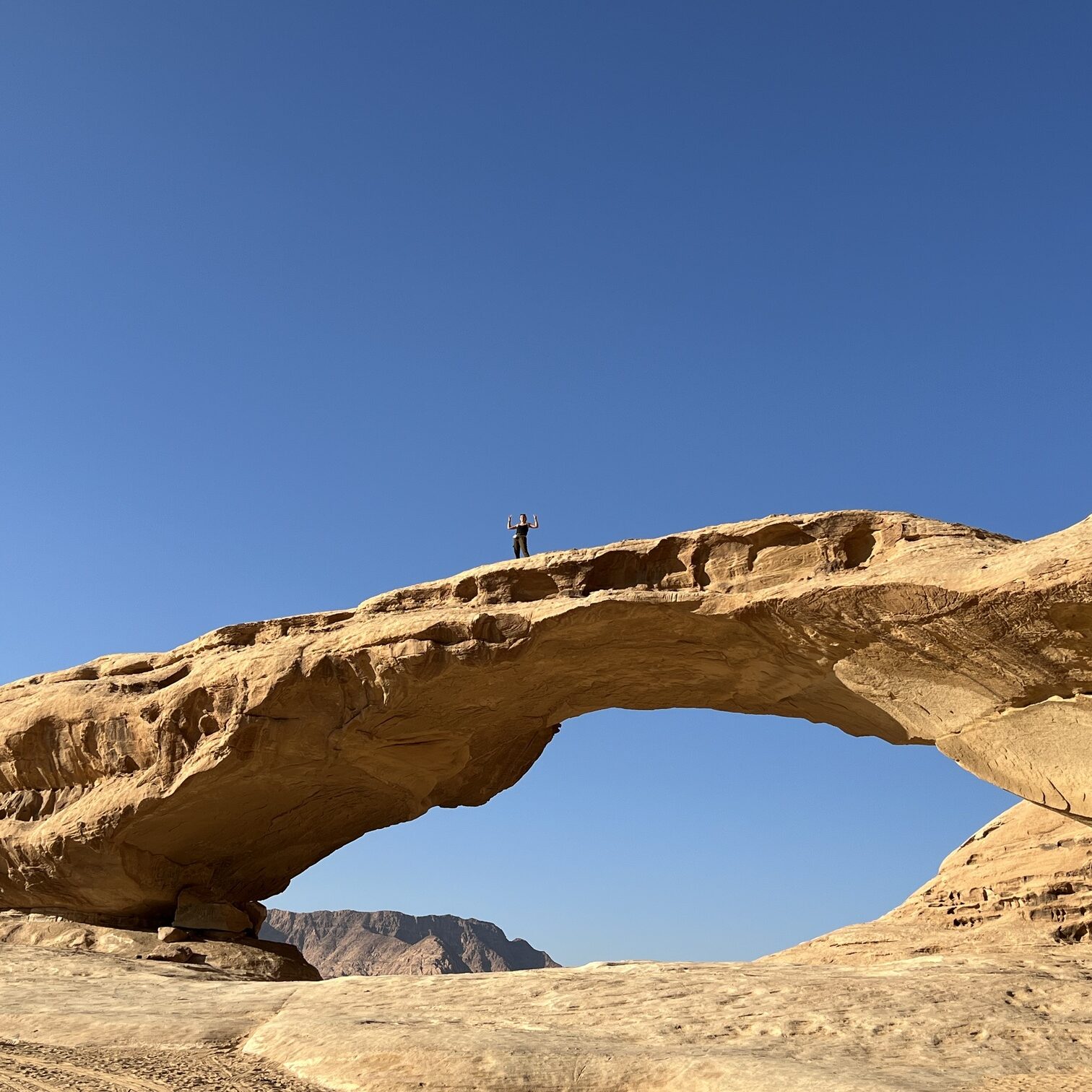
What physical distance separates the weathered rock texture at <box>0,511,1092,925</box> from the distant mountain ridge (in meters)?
39.3

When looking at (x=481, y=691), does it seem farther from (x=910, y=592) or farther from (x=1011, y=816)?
(x=1011, y=816)

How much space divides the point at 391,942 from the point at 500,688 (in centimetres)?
4740

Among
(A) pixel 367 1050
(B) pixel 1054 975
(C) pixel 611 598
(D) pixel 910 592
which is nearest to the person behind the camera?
(A) pixel 367 1050

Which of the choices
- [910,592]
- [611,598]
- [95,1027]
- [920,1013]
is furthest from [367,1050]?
[910,592]

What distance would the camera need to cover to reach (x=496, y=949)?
58438mm

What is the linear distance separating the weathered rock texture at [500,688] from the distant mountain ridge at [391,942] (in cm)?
3927

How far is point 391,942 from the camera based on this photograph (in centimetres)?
5691

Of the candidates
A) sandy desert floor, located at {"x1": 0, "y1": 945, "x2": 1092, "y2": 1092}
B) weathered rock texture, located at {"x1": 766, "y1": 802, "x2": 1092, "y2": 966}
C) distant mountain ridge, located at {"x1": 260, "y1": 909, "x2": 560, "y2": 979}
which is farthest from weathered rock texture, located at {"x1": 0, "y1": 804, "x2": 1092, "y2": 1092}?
distant mountain ridge, located at {"x1": 260, "y1": 909, "x2": 560, "y2": 979}

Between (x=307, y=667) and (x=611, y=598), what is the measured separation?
4.22 meters

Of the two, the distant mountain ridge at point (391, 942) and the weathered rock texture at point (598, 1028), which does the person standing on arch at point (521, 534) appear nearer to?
the weathered rock texture at point (598, 1028)

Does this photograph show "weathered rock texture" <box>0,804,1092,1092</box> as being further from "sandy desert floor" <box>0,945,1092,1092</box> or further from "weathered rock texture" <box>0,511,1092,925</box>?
"weathered rock texture" <box>0,511,1092,925</box>

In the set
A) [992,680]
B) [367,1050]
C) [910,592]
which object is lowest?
[367,1050]

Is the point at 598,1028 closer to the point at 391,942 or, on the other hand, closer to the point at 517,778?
the point at 517,778

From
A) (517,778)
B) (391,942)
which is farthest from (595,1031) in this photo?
(391,942)
